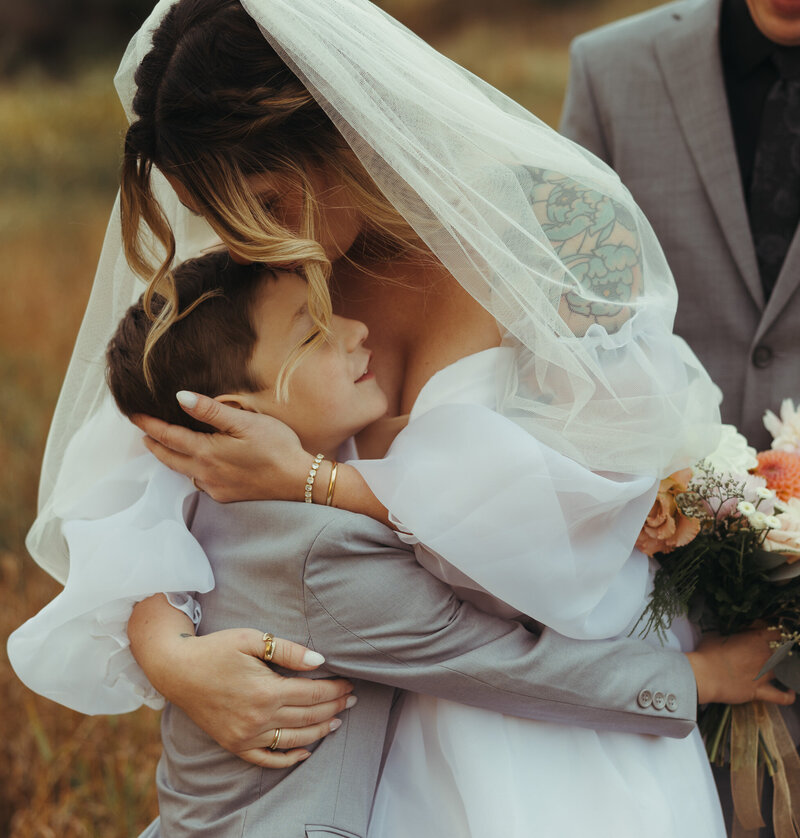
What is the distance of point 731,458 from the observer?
6.35 ft

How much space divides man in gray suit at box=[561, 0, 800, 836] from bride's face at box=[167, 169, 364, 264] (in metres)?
1.11

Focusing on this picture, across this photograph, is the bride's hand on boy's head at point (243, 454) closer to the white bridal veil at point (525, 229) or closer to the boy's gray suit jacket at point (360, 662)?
the boy's gray suit jacket at point (360, 662)

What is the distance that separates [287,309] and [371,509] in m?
0.41

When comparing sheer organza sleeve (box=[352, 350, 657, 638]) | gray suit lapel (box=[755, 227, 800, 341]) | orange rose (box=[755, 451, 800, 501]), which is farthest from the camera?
gray suit lapel (box=[755, 227, 800, 341])

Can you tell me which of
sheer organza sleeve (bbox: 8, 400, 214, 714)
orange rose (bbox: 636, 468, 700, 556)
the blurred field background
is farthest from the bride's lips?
the blurred field background

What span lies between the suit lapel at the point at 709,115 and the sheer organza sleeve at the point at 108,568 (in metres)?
1.54

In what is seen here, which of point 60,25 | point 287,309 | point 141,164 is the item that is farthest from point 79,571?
point 60,25

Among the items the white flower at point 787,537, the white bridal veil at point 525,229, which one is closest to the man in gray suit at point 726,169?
the white flower at point 787,537

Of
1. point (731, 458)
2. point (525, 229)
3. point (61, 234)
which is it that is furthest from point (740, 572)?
point (61, 234)

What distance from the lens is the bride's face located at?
5.70 ft

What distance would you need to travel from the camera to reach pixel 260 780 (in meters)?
1.71

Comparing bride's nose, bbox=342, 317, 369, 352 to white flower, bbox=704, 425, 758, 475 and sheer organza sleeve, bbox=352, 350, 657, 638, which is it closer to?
sheer organza sleeve, bbox=352, 350, 657, 638

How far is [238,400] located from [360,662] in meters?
0.54

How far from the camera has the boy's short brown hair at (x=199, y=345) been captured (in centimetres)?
178
